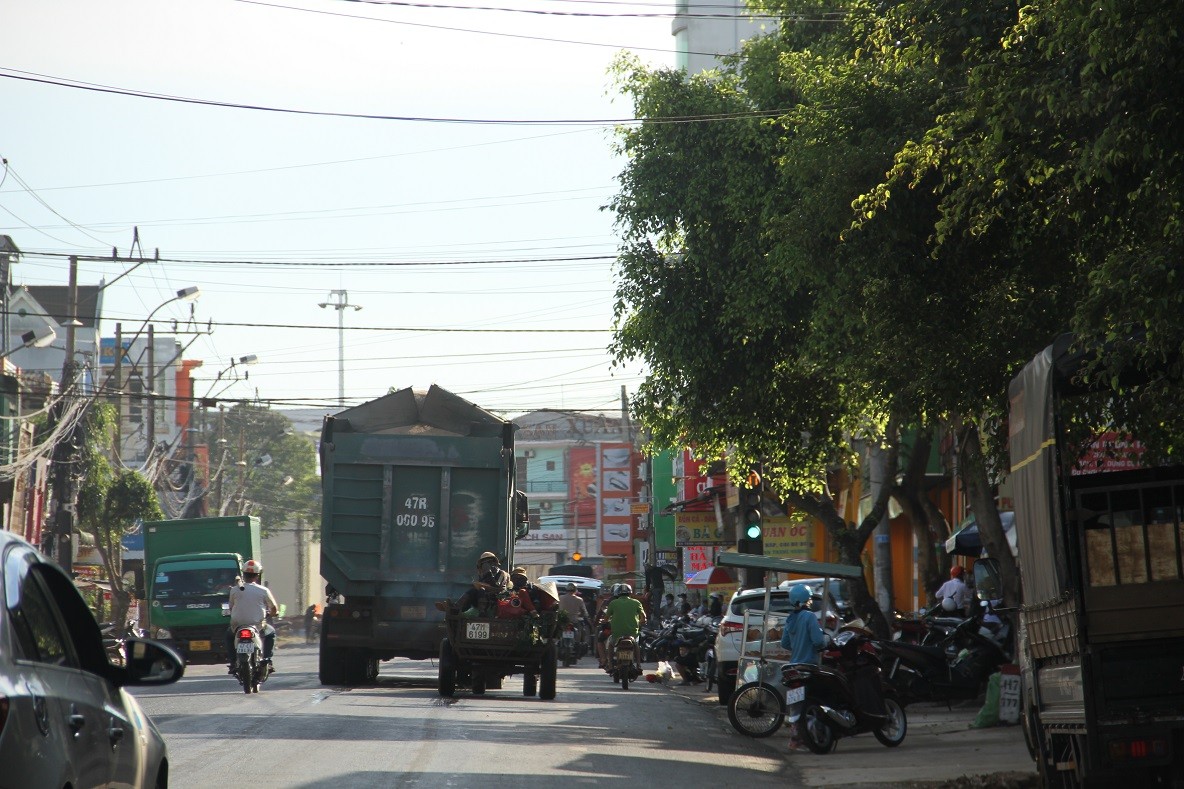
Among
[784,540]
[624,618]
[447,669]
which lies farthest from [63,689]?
[784,540]

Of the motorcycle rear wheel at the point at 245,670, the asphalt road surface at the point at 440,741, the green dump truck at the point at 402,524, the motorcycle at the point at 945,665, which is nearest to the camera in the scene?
the asphalt road surface at the point at 440,741

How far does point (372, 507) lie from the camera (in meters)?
21.3

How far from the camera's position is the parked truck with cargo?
8578mm

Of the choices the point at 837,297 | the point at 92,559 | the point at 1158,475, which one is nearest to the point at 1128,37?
the point at 1158,475

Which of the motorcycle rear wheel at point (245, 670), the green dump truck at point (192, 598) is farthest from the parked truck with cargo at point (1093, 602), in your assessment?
the green dump truck at point (192, 598)

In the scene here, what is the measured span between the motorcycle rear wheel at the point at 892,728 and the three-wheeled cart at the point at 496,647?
4961 mm

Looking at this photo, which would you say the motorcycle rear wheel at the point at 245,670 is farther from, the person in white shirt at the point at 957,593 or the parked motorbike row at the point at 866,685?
the person in white shirt at the point at 957,593

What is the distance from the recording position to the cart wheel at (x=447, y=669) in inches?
755

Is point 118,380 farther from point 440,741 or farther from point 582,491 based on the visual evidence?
point 582,491

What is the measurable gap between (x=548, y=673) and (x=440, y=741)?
642 cm

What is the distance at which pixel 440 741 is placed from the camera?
44.0ft

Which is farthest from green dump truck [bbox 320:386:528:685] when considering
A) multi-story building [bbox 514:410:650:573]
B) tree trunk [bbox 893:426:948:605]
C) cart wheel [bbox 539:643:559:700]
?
multi-story building [bbox 514:410:650:573]

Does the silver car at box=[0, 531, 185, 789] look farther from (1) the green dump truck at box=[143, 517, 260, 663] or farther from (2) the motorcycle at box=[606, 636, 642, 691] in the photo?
(1) the green dump truck at box=[143, 517, 260, 663]

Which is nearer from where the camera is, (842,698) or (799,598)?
(842,698)
